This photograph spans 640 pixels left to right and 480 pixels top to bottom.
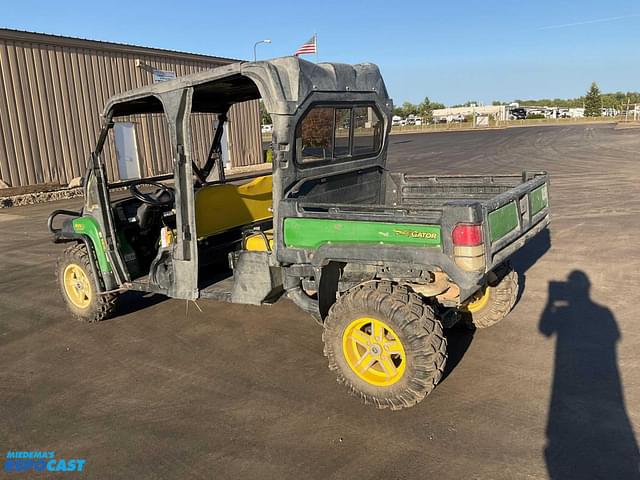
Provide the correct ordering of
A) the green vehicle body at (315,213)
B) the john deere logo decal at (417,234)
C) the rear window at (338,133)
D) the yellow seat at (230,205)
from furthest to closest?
the yellow seat at (230,205) → the rear window at (338,133) → the green vehicle body at (315,213) → the john deere logo decal at (417,234)

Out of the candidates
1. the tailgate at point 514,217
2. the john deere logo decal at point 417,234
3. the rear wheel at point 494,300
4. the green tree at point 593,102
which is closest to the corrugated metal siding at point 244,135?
the rear wheel at point 494,300

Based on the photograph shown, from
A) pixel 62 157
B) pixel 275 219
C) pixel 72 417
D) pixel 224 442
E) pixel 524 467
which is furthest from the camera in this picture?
pixel 62 157

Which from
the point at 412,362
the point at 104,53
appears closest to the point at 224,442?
the point at 412,362

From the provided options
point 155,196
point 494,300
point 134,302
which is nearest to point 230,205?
point 155,196

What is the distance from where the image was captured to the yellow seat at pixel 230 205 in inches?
206

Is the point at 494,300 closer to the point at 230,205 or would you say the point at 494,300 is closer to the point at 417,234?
the point at 417,234

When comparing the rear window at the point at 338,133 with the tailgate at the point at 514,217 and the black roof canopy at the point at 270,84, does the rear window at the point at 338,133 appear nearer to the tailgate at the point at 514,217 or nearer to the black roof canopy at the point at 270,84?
the black roof canopy at the point at 270,84

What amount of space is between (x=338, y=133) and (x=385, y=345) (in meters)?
2.00

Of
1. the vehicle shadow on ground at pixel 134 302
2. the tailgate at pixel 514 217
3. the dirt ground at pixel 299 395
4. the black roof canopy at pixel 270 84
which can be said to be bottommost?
the dirt ground at pixel 299 395

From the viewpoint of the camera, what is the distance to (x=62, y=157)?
1802 cm

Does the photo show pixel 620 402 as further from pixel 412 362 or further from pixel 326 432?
pixel 326 432

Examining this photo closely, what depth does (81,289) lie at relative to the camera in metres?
5.78

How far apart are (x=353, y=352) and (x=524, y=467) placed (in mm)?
1379

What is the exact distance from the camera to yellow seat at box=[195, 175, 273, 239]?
524 centimetres
